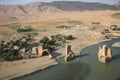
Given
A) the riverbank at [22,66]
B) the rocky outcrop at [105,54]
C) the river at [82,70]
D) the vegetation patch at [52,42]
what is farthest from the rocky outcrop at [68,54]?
the vegetation patch at [52,42]

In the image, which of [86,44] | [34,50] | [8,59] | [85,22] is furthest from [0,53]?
[85,22]

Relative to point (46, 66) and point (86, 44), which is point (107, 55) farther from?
point (86, 44)

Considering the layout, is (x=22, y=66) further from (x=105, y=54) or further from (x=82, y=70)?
(x=105, y=54)

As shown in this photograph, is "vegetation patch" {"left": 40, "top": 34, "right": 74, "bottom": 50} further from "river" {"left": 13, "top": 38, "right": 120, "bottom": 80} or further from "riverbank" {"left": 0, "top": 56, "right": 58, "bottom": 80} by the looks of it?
"river" {"left": 13, "top": 38, "right": 120, "bottom": 80}

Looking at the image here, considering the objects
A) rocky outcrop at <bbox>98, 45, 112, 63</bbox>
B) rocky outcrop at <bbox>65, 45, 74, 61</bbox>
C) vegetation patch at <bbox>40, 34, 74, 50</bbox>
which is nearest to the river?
rocky outcrop at <bbox>98, 45, 112, 63</bbox>

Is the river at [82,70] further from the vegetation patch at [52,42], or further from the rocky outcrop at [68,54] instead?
the vegetation patch at [52,42]

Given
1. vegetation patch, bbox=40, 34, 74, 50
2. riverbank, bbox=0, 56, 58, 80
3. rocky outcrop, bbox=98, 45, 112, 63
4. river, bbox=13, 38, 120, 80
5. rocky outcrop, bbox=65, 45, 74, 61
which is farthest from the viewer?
vegetation patch, bbox=40, 34, 74, 50

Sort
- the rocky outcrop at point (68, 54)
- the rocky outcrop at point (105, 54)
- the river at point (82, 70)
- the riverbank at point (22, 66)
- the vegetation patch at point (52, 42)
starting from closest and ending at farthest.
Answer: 1. the river at point (82, 70)
2. the riverbank at point (22, 66)
3. the rocky outcrop at point (105, 54)
4. the rocky outcrop at point (68, 54)
5. the vegetation patch at point (52, 42)
